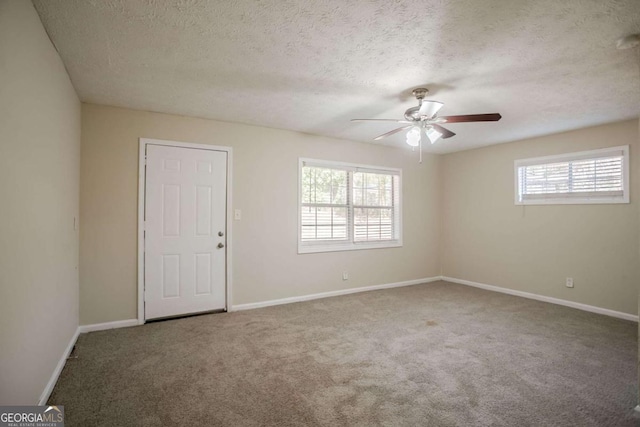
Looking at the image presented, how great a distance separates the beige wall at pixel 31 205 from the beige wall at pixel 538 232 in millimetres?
5004

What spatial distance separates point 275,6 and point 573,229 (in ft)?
14.9

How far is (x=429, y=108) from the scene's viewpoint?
2.83 m

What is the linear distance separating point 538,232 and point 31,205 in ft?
18.1

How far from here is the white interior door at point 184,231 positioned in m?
3.56

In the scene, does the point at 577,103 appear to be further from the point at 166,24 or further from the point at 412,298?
the point at 166,24

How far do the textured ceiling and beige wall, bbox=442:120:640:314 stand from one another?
1059 millimetres

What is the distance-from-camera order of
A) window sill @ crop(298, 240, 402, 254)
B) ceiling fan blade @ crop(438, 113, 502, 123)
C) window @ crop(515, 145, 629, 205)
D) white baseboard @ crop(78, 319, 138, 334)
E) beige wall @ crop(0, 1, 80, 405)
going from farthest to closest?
window sill @ crop(298, 240, 402, 254) → window @ crop(515, 145, 629, 205) → white baseboard @ crop(78, 319, 138, 334) → ceiling fan blade @ crop(438, 113, 502, 123) → beige wall @ crop(0, 1, 80, 405)

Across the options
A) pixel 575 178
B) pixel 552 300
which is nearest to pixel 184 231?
pixel 552 300

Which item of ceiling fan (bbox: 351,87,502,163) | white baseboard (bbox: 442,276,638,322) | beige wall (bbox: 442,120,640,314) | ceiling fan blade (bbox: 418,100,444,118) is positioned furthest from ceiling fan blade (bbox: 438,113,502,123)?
white baseboard (bbox: 442,276,638,322)

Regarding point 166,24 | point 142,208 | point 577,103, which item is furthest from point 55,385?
point 577,103

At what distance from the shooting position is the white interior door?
3564 mm

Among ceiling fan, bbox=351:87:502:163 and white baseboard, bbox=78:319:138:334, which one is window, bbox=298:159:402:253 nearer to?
ceiling fan, bbox=351:87:502:163

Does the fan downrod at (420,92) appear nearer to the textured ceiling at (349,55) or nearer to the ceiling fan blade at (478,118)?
the textured ceiling at (349,55)

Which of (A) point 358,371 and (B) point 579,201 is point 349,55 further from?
(B) point 579,201
